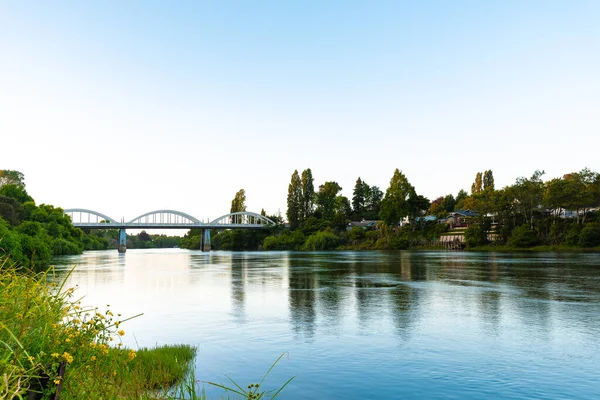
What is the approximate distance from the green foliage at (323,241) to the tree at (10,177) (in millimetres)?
68828

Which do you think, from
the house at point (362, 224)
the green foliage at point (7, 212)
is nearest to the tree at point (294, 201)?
the house at point (362, 224)

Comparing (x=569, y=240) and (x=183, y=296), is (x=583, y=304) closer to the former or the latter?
(x=183, y=296)

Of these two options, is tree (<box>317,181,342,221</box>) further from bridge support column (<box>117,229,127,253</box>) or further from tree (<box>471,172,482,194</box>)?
bridge support column (<box>117,229,127,253</box>)

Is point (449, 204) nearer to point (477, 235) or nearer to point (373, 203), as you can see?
point (373, 203)

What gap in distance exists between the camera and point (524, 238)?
241ft

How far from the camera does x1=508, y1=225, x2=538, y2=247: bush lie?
7350cm

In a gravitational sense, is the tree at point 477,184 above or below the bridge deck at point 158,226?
above

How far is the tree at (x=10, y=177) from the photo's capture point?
114 m

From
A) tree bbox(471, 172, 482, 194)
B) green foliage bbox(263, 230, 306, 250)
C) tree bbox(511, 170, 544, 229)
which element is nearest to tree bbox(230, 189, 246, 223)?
green foliage bbox(263, 230, 306, 250)

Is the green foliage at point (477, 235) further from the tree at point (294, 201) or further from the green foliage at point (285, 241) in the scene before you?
the tree at point (294, 201)

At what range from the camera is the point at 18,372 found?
3.76m

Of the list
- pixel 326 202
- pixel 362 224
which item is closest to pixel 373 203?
pixel 362 224

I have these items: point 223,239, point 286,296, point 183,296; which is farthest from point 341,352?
point 223,239

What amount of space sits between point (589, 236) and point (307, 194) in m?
70.6
